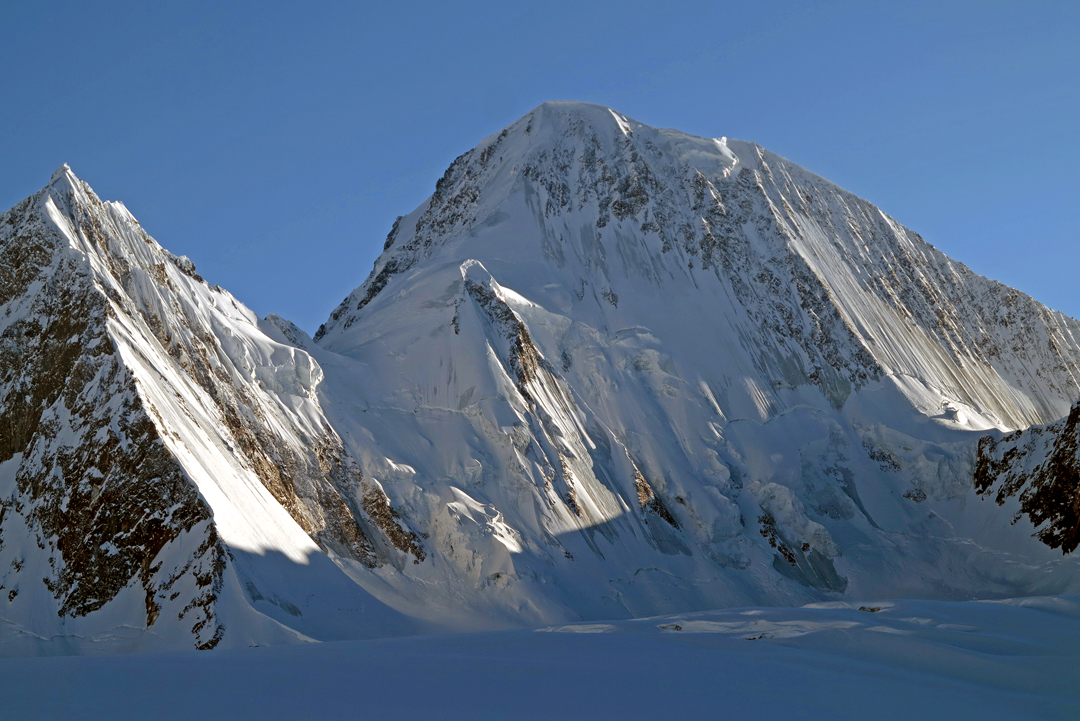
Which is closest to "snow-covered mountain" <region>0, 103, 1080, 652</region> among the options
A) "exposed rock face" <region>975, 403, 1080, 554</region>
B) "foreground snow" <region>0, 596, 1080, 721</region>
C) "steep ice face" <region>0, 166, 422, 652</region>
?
"steep ice face" <region>0, 166, 422, 652</region>

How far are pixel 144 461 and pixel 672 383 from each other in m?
38.3

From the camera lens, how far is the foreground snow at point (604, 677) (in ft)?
39.7

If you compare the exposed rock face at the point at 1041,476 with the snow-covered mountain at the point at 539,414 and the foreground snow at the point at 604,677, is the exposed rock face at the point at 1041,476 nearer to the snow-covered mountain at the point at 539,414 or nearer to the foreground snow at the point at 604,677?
the snow-covered mountain at the point at 539,414

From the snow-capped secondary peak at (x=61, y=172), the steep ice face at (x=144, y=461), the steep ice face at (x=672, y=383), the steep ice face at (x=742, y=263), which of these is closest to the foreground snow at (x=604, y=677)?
the steep ice face at (x=144, y=461)

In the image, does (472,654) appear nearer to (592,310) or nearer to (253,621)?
(253,621)

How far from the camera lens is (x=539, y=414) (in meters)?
51.6

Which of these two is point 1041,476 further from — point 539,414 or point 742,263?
point 539,414

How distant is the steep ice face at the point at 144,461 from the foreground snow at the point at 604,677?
465 inches

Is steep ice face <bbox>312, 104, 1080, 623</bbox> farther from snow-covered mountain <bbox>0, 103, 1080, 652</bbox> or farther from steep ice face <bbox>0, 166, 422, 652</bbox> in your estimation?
steep ice face <bbox>0, 166, 422, 652</bbox>

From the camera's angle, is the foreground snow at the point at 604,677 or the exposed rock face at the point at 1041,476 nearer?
the foreground snow at the point at 604,677

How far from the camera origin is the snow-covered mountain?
31266 mm

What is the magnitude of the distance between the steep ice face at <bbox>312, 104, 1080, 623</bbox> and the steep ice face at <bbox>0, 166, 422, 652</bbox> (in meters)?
4.61

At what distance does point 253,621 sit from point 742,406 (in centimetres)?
4208

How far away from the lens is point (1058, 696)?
1389 centimetres
